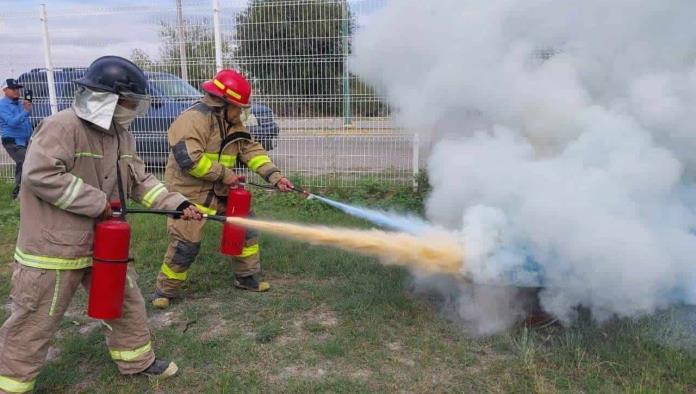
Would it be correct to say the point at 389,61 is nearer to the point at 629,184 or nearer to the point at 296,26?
the point at 629,184

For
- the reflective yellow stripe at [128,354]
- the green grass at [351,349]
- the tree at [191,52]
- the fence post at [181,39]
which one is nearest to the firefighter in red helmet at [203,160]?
the green grass at [351,349]

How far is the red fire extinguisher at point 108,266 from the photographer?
285 cm

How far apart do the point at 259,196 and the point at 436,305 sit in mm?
4207

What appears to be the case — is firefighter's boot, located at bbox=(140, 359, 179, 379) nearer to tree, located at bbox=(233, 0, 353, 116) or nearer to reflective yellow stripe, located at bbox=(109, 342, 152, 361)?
reflective yellow stripe, located at bbox=(109, 342, 152, 361)

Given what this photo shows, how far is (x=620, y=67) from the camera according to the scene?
3.63m

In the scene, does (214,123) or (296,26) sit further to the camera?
(296,26)

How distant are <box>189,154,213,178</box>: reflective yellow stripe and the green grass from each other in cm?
109

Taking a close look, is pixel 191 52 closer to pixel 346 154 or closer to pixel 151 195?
pixel 346 154

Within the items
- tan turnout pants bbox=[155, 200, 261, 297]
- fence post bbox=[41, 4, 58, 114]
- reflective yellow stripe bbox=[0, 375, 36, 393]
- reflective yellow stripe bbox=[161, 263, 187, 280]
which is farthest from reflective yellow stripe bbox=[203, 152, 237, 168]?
fence post bbox=[41, 4, 58, 114]

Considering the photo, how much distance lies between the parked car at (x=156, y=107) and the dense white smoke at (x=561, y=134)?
3614mm

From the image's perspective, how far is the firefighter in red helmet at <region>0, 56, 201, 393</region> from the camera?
108 inches

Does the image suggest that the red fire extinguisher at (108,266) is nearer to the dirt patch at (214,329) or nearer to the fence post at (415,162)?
the dirt patch at (214,329)

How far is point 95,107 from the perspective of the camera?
2.88m

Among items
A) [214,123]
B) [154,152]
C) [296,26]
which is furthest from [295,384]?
[154,152]
